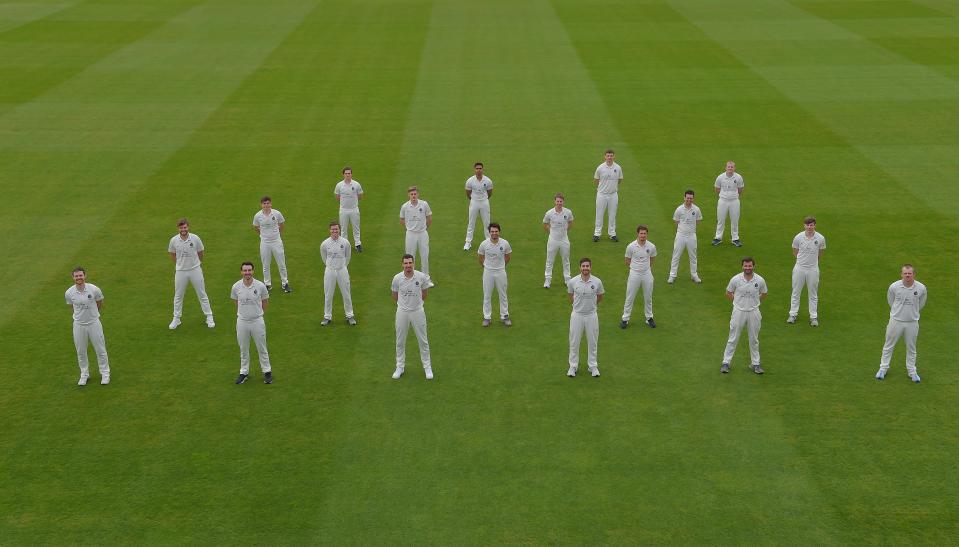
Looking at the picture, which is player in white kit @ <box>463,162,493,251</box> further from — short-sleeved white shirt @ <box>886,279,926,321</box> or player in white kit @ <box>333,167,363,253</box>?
short-sleeved white shirt @ <box>886,279,926,321</box>

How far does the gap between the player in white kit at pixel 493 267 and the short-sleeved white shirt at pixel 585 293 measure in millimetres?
2246

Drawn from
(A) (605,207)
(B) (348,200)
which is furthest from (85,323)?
(A) (605,207)

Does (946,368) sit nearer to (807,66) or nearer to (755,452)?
(755,452)

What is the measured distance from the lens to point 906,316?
16375mm

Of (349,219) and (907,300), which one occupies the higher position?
(907,300)

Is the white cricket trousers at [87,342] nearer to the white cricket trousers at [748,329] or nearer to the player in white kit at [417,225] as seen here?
the player in white kit at [417,225]

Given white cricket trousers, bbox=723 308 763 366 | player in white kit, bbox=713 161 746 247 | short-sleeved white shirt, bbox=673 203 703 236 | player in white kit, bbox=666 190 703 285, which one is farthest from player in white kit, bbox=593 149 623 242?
white cricket trousers, bbox=723 308 763 366

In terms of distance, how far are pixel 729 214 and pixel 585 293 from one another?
8.09m

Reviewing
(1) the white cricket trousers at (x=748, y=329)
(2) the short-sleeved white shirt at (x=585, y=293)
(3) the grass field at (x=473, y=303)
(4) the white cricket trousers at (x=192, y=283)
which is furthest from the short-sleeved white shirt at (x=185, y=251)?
(1) the white cricket trousers at (x=748, y=329)

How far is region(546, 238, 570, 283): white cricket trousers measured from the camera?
20.6 m

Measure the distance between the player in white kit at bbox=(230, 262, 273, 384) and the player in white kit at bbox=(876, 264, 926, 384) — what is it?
1086 centimetres

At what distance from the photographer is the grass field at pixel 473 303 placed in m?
13.6

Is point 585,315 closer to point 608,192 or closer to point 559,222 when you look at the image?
point 559,222

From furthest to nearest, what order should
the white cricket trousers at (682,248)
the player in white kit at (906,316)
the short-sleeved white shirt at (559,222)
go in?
1. the white cricket trousers at (682,248)
2. the short-sleeved white shirt at (559,222)
3. the player in white kit at (906,316)
